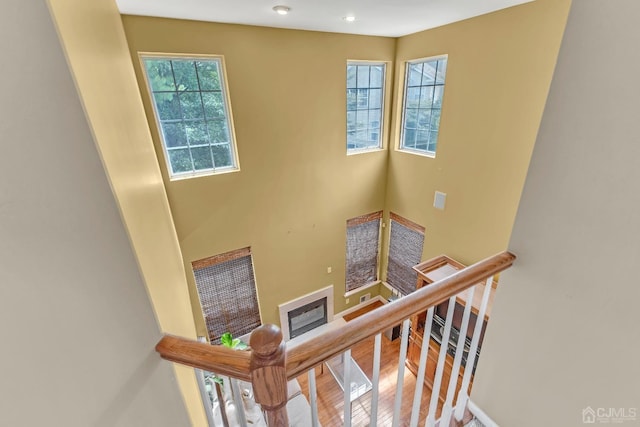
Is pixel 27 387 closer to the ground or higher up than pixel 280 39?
closer to the ground

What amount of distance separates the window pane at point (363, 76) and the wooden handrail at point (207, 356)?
470 centimetres

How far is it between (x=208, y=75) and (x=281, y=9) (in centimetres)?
129

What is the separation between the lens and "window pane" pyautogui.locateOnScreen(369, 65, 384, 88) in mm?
4804

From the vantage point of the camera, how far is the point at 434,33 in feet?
13.2

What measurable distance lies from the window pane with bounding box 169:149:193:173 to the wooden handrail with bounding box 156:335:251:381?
3.49m

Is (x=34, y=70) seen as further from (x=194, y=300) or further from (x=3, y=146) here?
(x=194, y=300)

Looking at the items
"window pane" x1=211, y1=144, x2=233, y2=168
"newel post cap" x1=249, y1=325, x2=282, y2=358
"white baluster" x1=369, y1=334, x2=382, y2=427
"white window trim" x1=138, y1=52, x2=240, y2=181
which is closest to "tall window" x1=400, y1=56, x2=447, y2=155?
"white window trim" x1=138, y1=52, x2=240, y2=181

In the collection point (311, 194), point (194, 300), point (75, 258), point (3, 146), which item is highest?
point (3, 146)

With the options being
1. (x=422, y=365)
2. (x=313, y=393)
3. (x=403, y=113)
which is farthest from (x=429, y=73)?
(x=313, y=393)

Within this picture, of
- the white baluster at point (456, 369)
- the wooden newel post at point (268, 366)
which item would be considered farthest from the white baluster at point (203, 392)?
the white baluster at point (456, 369)

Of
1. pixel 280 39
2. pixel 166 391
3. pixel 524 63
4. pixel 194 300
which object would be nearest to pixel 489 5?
pixel 524 63

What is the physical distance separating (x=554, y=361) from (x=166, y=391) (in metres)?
1.46

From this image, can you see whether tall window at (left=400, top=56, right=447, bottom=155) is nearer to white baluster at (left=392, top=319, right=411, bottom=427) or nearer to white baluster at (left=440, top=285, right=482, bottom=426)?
white baluster at (left=440, top=285, right=482, bottom=426)

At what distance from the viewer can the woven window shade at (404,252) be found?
5.23 meters
